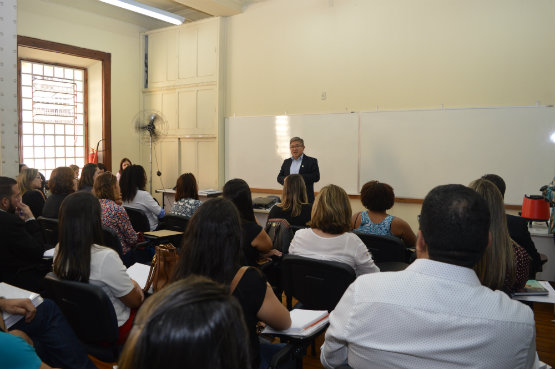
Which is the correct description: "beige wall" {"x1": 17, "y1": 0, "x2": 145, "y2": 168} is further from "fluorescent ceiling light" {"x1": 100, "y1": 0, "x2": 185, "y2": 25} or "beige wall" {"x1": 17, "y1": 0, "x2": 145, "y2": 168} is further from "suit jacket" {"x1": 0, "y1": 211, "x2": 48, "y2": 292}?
"suit jacket" {"x1": 0, "y1": 211, "x2": 48, "y2": 292}

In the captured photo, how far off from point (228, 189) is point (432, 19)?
12.6 ft

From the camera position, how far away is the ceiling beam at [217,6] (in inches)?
243

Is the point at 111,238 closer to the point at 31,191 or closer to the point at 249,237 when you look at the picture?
the point at 249,237

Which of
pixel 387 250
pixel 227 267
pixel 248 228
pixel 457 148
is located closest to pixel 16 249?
pixel 248 228

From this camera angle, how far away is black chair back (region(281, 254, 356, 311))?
2240 millimetres

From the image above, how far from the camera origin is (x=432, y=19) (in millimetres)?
5172

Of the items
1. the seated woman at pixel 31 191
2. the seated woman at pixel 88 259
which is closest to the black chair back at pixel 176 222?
the seated woman at pixel 31 191

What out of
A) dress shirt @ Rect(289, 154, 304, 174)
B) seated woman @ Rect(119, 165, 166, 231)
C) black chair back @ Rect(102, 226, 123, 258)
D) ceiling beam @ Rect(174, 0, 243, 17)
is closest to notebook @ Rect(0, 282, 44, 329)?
black chair back @ Rect(102, 226, 123, 258)

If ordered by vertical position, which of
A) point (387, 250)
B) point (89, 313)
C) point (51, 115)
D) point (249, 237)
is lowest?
point (89, 313)

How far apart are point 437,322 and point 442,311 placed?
3cm

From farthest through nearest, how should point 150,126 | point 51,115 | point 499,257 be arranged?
point 150,126 → point 51,115 → point 499,257

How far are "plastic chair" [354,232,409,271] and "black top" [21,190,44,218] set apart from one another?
3.03 metres

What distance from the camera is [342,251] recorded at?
2.41m

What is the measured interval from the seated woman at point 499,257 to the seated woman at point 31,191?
3776mm
